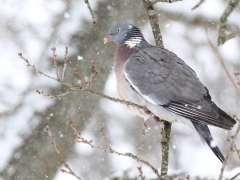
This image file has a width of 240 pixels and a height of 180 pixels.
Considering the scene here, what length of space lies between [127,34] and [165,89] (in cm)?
78

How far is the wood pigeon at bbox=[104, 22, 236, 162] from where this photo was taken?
3447 millimetres

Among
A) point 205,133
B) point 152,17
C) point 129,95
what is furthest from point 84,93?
point 205,133

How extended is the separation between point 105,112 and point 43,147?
2.52 meters

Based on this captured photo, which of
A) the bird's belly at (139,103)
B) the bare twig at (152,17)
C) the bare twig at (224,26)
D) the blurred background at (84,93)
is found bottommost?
the blurred background at (84,93)

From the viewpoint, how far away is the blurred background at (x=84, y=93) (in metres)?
4.68

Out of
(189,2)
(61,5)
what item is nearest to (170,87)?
(61,5)

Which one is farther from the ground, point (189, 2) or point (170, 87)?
point (170, 87)

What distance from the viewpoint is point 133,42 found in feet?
13.3

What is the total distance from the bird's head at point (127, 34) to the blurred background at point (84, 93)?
0.68 meters

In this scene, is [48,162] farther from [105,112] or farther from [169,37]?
[169,37]

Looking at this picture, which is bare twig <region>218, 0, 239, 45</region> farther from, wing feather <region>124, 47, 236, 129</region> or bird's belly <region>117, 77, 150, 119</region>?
bird's belly <region>117, 77, 150, 119</region>

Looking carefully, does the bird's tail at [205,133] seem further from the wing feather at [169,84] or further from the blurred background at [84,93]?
the blurred background at [84,93]

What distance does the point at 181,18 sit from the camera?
6.07 metres

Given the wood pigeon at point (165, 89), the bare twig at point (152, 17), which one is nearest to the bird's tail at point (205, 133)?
the wood pigeon at point (165, 89)
